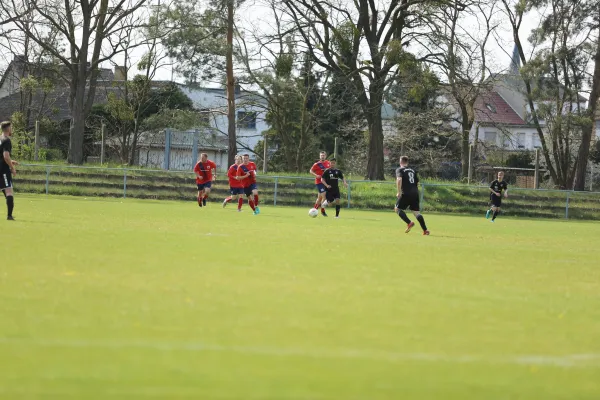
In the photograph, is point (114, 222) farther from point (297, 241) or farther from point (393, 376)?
point (393, 376)

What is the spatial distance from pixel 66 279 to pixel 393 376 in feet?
16.0

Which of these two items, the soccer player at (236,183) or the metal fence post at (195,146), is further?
the metal fence post at (195,146)

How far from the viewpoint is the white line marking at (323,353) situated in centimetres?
611

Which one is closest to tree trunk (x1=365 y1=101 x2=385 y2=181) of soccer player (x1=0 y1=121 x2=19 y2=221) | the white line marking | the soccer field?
soccer player (x1=0 y1=121 x2=19 y2=221)

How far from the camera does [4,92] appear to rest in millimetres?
82062

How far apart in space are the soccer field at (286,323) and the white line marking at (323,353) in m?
0.02

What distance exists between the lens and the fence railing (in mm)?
39969

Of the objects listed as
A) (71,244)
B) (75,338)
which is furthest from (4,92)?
(75,338)

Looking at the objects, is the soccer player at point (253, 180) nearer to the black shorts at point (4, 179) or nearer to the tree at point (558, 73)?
the black shorts at point (4, 179)

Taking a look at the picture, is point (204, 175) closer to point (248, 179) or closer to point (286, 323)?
point (248, 179)

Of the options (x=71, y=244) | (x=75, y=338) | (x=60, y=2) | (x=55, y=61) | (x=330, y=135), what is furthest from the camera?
(x=330, y=135)

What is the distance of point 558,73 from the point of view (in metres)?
51.4

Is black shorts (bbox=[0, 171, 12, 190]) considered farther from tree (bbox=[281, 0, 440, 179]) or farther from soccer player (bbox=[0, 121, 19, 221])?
tree (bbox=[281, 0, 440, 179])

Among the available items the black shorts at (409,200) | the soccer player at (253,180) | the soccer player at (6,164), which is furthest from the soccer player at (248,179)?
the soccer player at (6,164)
